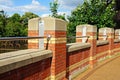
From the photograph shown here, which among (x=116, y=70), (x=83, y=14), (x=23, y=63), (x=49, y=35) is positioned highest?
(x=83, y=14)

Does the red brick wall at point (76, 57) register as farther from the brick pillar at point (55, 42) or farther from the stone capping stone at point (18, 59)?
the stone capping stone at point (18, 59)

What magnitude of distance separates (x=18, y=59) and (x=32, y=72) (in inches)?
33.1

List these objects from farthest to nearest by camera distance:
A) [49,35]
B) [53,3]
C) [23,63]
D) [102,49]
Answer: [53,3]
[102,49]
[49,35]
[23,63]

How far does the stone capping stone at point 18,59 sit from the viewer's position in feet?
17.8

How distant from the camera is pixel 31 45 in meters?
8.31

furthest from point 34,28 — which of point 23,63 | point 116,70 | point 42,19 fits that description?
point 116,70

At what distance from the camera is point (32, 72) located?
264 inches

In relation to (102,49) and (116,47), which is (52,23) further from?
(116,47)

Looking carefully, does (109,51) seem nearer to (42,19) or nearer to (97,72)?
(97,72)

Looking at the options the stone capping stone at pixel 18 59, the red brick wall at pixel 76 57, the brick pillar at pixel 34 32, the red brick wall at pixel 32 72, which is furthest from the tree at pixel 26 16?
the stone capping stone at pixel 18 59

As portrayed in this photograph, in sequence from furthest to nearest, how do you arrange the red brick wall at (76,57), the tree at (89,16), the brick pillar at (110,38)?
1. the tree at (89,16)
2. the brick pillar at (110,38)
3. the red brick wall at (76,57)

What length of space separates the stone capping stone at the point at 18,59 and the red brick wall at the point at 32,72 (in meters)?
0.11

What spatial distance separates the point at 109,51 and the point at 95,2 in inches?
247

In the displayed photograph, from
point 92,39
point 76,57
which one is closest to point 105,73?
point 76,57
